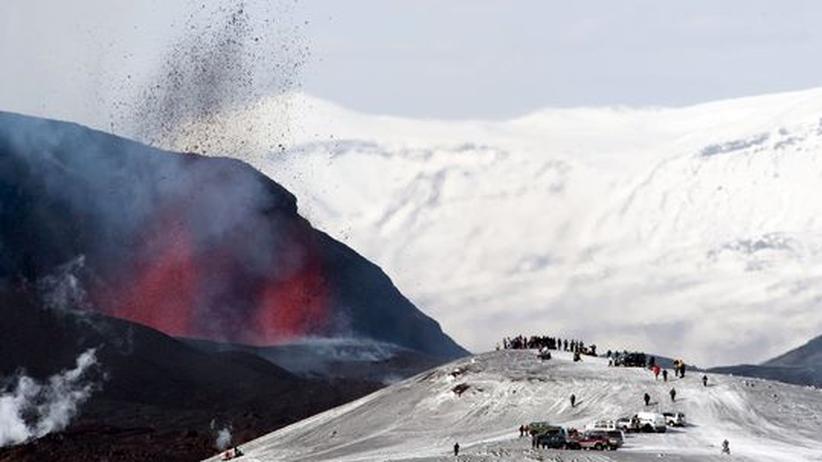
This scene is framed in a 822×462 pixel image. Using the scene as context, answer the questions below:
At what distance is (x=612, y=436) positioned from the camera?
173 meters

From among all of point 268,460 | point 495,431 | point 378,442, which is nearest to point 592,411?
point 495,431

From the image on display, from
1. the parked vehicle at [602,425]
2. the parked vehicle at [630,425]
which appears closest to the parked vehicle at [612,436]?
the parked vehicle at [602,425]

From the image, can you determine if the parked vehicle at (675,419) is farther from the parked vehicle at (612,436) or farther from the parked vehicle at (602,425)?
the parked vehicle at (612,436)

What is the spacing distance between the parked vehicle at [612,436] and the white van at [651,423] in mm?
9766

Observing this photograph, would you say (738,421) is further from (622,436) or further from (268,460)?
(268,460)

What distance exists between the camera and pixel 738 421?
19688cm

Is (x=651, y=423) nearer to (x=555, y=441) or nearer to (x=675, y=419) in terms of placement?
(x=675, y=419)

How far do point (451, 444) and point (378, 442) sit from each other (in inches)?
487

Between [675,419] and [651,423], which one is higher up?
[675,419]

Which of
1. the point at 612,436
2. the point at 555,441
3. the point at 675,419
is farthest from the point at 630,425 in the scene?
the point at 555,441

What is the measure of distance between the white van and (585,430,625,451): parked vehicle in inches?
384

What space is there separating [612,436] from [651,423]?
1443 centimetres

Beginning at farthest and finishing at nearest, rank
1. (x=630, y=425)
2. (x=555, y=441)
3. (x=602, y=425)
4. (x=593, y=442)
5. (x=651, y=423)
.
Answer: (x=630, y=425) → (x=651, y=423) → (x=602, y=425) → (x=555, y=441) → (x=593, y=442)

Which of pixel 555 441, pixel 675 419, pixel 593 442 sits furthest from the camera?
pixel 675 419
